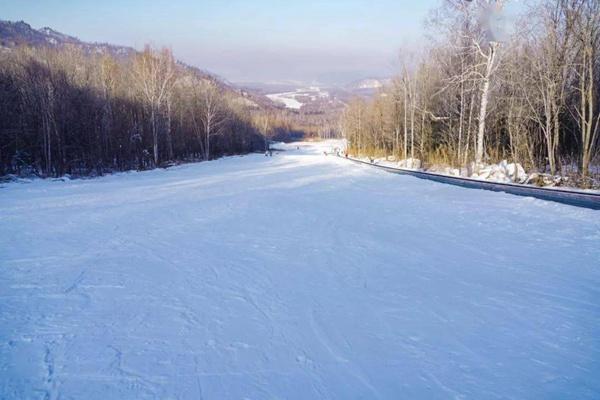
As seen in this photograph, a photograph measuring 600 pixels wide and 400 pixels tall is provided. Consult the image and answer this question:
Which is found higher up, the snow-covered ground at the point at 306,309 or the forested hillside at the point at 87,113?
the forested hillside at the point at 87,113

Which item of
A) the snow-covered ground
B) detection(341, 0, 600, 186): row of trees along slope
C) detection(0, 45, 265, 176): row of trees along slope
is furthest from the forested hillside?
detection(341, 0, 600, 186): row of trees along slope

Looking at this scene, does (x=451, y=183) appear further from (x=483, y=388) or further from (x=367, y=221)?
(x=483, y=388)

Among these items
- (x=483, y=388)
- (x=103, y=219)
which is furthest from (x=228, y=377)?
(x=103, y=219)

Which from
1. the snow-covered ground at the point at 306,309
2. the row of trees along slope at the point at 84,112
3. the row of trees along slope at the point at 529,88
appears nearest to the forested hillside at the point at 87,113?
the row of trees along slope at the point at 84,112

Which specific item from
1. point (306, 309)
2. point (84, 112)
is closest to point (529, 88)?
point (306, 309)

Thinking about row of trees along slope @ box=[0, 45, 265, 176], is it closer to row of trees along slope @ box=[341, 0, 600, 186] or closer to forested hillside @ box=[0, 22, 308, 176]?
forested hillside @ box=[0, 22, 308, 176]

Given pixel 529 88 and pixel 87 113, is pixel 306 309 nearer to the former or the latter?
pixel 529 88

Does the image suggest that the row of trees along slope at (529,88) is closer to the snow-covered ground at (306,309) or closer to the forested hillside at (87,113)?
the snow-covered ground at (306,309)
